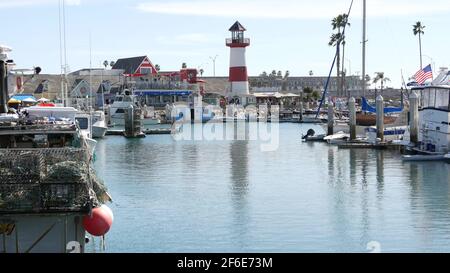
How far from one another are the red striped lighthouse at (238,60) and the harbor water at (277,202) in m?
56.2

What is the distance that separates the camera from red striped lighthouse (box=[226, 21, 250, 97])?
353 ft

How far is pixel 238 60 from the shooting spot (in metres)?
108

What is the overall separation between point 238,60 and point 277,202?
79628 millimetres

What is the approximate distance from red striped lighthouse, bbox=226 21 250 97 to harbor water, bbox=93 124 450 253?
56.2 meters

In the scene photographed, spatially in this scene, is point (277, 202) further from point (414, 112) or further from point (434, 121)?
point (414, 112)

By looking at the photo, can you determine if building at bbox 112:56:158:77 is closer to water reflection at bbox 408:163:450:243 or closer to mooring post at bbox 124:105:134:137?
mooring post at bbox 124:105:134:137

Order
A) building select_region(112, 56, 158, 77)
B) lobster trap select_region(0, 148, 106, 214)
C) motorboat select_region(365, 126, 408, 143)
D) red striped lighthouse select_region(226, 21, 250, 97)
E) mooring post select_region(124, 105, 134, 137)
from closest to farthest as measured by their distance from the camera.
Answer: lobster trap select_region(0, 148, 106, 214), motorboat select_region(365, 126, 408, 143), mooring post select_region(124, 105, 134, 137), red striped lighthouse select_region(226, 21, 250, 97), building select_region(112, 56, 158, 77)

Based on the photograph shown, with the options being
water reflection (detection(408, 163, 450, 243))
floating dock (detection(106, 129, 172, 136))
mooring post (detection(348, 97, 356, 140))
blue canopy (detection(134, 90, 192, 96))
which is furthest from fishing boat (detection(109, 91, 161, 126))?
water reflection (detection(408, 163, 450, 243))

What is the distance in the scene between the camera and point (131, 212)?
26.8 m

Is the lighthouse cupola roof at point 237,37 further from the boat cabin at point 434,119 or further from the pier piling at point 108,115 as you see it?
the boat cabin at point 434,119

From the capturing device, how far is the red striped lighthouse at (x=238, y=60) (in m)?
108

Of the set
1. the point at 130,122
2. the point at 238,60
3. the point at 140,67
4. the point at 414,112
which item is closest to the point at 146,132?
the point at 130,122

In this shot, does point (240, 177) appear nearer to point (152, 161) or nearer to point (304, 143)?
point (152, 161)
